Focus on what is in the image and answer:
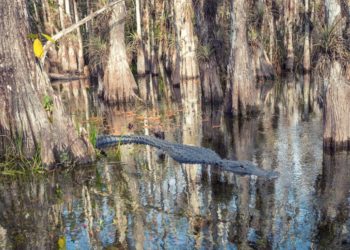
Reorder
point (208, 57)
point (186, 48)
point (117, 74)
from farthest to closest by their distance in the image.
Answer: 1. point (186, 48)
2. point (117, 74)
3. point (208, 57)

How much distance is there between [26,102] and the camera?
9336 millimetres

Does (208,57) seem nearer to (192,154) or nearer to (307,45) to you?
(192,154)

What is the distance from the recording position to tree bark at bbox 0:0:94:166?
30.3ft

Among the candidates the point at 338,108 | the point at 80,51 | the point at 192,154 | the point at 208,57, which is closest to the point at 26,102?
the point at 192,154

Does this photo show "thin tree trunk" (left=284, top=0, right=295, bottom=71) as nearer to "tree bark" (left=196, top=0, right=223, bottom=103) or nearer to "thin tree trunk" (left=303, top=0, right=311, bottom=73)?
"thin tree trunk" (left=303, top=0, right=311, bottom=73)

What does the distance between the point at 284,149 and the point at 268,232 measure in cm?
412

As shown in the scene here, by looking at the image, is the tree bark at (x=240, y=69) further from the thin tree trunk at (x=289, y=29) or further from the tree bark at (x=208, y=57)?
the thin tree trunk at (x=289, y=29)

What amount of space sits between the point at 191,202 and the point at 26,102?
3805 millimetres

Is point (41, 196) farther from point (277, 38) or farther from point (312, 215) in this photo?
Answer: point (277, 38)

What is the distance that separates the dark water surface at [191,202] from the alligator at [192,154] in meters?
0.14

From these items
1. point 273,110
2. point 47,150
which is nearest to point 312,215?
point 47,150

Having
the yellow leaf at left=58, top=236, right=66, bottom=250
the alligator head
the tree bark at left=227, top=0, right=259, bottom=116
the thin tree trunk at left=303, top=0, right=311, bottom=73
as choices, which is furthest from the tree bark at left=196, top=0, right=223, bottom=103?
the yellow leaf at left=58, top=236, right=66, bottom=250

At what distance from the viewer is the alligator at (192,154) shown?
339 inches

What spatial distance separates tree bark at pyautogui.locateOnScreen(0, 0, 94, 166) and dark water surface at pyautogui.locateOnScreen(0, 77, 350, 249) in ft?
1.79
